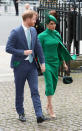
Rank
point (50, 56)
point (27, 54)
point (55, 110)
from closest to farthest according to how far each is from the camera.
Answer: point (27, 54) < point (50, 56) < point (55, 110)

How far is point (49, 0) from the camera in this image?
13680 mm

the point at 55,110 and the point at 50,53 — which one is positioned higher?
the point at 50,53

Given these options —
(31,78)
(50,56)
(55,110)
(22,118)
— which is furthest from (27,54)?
(55,110)

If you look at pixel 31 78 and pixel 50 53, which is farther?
pixel 50 53

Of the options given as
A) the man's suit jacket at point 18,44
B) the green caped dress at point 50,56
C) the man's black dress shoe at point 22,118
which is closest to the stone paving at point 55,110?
the man's black dress shoe at point 22,118

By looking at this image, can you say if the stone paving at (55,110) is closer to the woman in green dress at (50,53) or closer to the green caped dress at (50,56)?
the woman in green dress at (50,53)

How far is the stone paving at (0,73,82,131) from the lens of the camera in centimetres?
678

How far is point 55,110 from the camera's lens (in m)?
7.90

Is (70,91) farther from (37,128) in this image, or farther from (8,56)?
(8,56)

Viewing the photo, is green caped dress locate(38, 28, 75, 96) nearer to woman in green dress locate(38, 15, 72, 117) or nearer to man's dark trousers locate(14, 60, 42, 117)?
woman in green dress locate(38, 15, 72, 117)

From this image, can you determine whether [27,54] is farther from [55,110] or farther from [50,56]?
[55,110]

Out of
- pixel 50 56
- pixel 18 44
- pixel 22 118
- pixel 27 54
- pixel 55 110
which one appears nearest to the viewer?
A: pixel 27 54

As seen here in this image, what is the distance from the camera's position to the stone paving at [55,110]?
678 cm

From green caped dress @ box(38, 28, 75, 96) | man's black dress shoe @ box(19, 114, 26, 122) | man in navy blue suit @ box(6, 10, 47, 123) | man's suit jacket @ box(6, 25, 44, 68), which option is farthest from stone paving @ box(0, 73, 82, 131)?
man's suit jacket @ box(6, 25, 44, 68)
